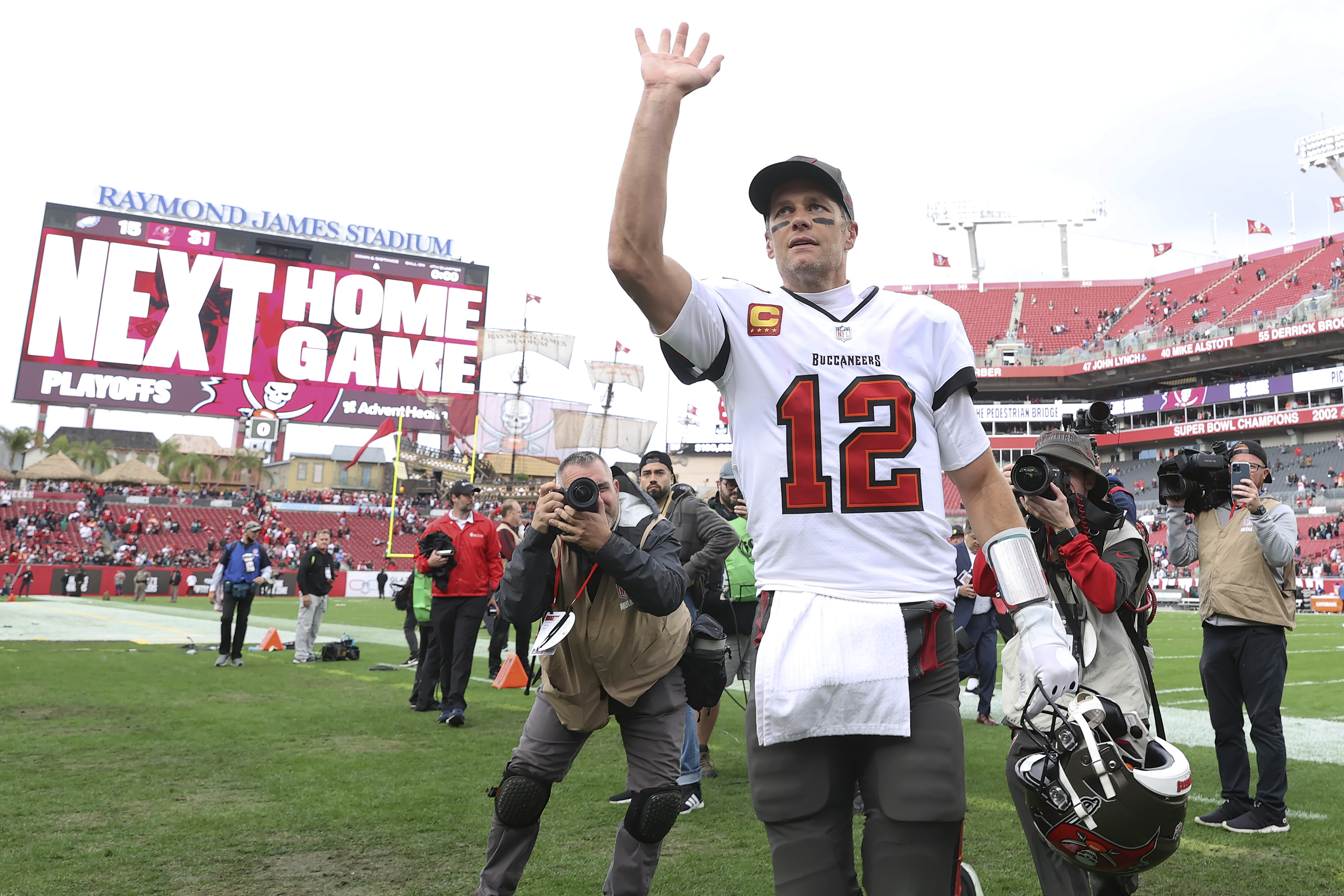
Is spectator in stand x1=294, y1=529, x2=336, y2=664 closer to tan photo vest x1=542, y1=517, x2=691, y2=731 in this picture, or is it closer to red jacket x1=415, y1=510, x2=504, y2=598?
red jacket x1=415, y1=510, x2=504, y2=598

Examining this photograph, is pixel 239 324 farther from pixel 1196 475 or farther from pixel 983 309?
pixel 1196 475

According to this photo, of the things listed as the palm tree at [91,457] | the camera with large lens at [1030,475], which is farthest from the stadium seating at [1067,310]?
the palm tree at [91,457]

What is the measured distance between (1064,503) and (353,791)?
4.52 meters

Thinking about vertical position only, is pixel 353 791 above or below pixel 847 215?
below

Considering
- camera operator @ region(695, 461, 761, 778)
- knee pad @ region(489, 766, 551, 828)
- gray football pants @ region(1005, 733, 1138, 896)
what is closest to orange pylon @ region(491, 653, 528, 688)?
camera operator @ region(695, 461, 761, 778)

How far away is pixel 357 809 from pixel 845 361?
4.33 meters

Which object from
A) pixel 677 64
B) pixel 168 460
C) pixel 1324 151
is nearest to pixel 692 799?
pixel 677 64

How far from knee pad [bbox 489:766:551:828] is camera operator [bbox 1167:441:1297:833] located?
3.75m

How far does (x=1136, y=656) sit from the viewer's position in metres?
3.55

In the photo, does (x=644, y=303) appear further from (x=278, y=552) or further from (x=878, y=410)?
(x=278, y=552)

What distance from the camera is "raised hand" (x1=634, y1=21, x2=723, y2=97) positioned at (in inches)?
84.9

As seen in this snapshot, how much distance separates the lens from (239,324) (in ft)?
171

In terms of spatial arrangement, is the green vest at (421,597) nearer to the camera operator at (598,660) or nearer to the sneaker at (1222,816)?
the camera operator at (598,660)

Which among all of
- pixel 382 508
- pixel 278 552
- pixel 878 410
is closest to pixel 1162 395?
pixel 382 508
